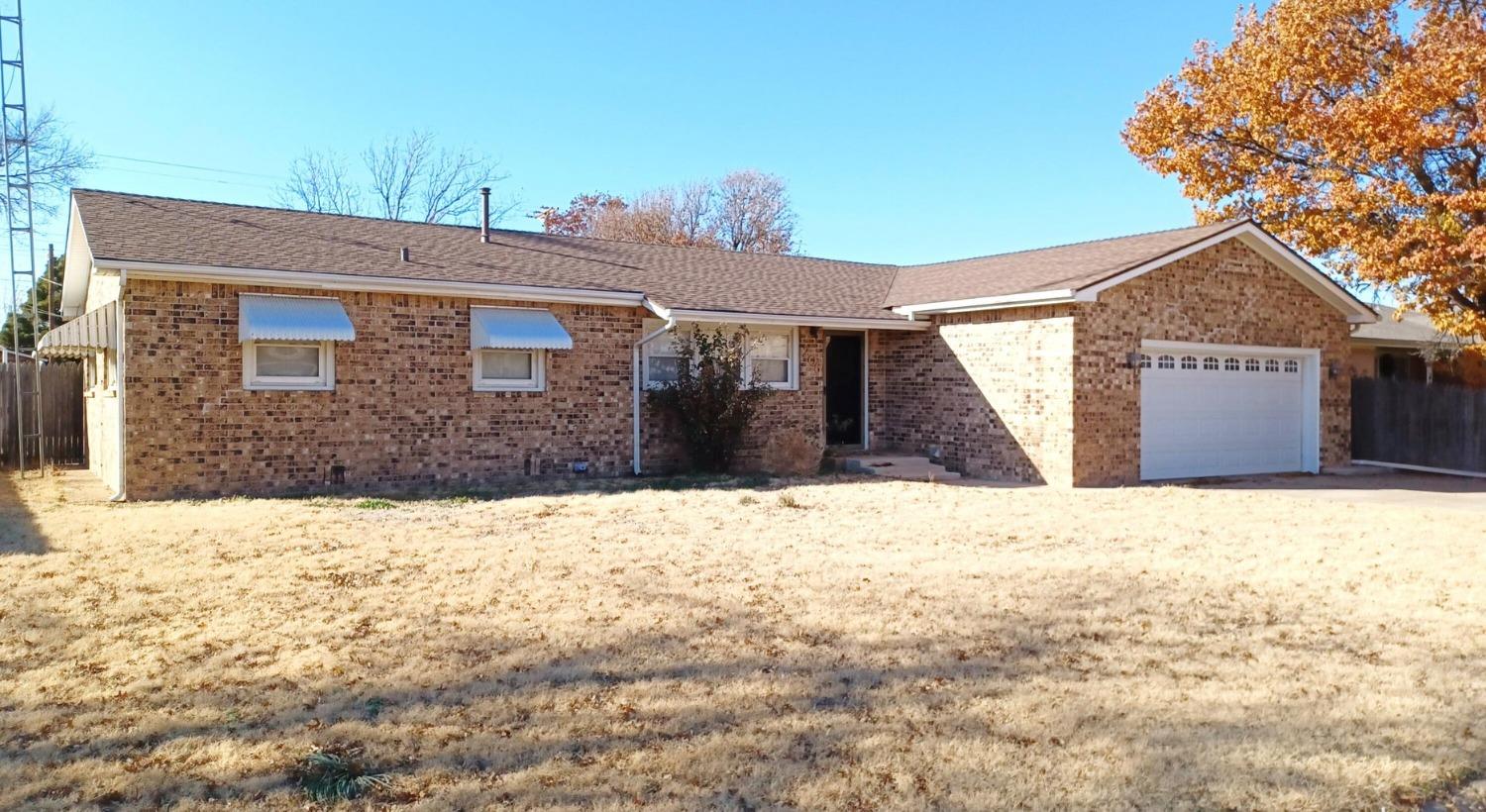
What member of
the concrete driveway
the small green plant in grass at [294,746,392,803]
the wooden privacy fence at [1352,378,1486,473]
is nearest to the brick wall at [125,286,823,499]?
the concrete driveway

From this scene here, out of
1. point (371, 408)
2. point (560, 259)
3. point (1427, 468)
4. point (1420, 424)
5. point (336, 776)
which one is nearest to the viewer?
point (336, 776)

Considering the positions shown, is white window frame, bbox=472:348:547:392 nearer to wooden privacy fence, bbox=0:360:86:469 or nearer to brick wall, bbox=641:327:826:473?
brick wall, bbox=641:327:826:473

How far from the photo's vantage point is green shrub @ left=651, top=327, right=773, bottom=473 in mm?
16156

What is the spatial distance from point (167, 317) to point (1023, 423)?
11.9m

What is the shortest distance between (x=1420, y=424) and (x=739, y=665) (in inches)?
751

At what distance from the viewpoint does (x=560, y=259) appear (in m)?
17.6

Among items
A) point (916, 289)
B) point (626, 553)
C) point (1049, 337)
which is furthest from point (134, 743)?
point (916, 289)

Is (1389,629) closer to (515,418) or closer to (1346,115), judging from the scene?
(515,418)

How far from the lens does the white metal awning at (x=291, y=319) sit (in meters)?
13.2

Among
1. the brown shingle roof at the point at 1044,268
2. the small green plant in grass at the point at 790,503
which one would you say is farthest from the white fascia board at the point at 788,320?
the small green plant in grass at the point at 790,503

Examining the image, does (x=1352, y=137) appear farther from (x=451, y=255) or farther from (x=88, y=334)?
(x=88, y=334)

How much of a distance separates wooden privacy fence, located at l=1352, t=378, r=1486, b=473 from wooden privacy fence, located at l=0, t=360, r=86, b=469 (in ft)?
79.7

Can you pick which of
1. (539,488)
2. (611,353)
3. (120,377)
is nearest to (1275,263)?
(611,353)

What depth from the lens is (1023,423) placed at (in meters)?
16.2
